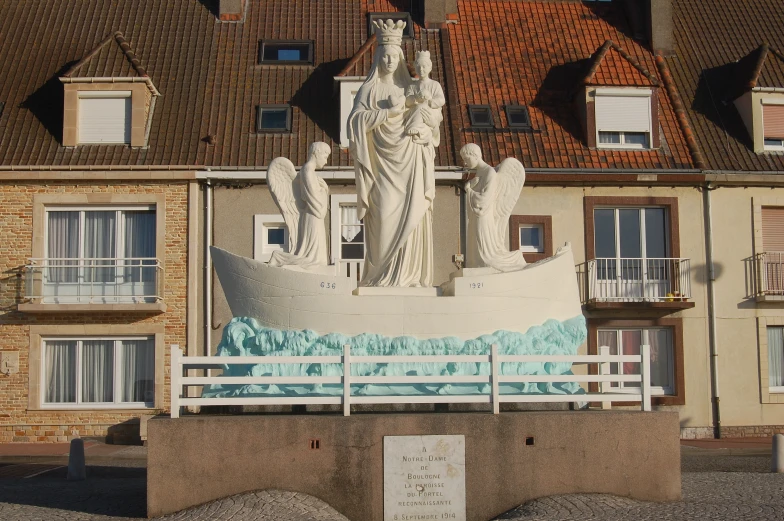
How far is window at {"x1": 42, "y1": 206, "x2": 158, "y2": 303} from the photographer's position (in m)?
24.7

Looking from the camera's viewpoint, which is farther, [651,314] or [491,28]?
[491,28]

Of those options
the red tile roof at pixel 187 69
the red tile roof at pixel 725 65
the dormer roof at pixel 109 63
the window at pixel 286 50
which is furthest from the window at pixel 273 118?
the red tile roof at pixel 725 65

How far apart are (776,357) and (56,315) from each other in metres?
16.7

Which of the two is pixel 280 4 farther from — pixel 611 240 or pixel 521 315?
pixel 521 315

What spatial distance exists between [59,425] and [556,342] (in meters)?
13.5

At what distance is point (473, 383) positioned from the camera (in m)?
13.9

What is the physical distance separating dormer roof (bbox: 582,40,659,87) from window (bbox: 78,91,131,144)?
35.9 feet

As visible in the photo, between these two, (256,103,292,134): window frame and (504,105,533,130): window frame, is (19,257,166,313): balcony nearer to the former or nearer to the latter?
(256,103,292,134): window frame

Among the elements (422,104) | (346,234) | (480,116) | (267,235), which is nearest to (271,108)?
(267,235)

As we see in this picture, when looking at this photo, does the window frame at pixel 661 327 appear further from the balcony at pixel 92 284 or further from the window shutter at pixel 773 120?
the balcony at pixel 92 284

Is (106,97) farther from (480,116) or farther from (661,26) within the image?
(661,26)

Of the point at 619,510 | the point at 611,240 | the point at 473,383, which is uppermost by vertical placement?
the point at 611,240

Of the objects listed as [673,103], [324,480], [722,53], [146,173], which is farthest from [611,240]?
[324,480]

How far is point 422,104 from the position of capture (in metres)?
15.0
